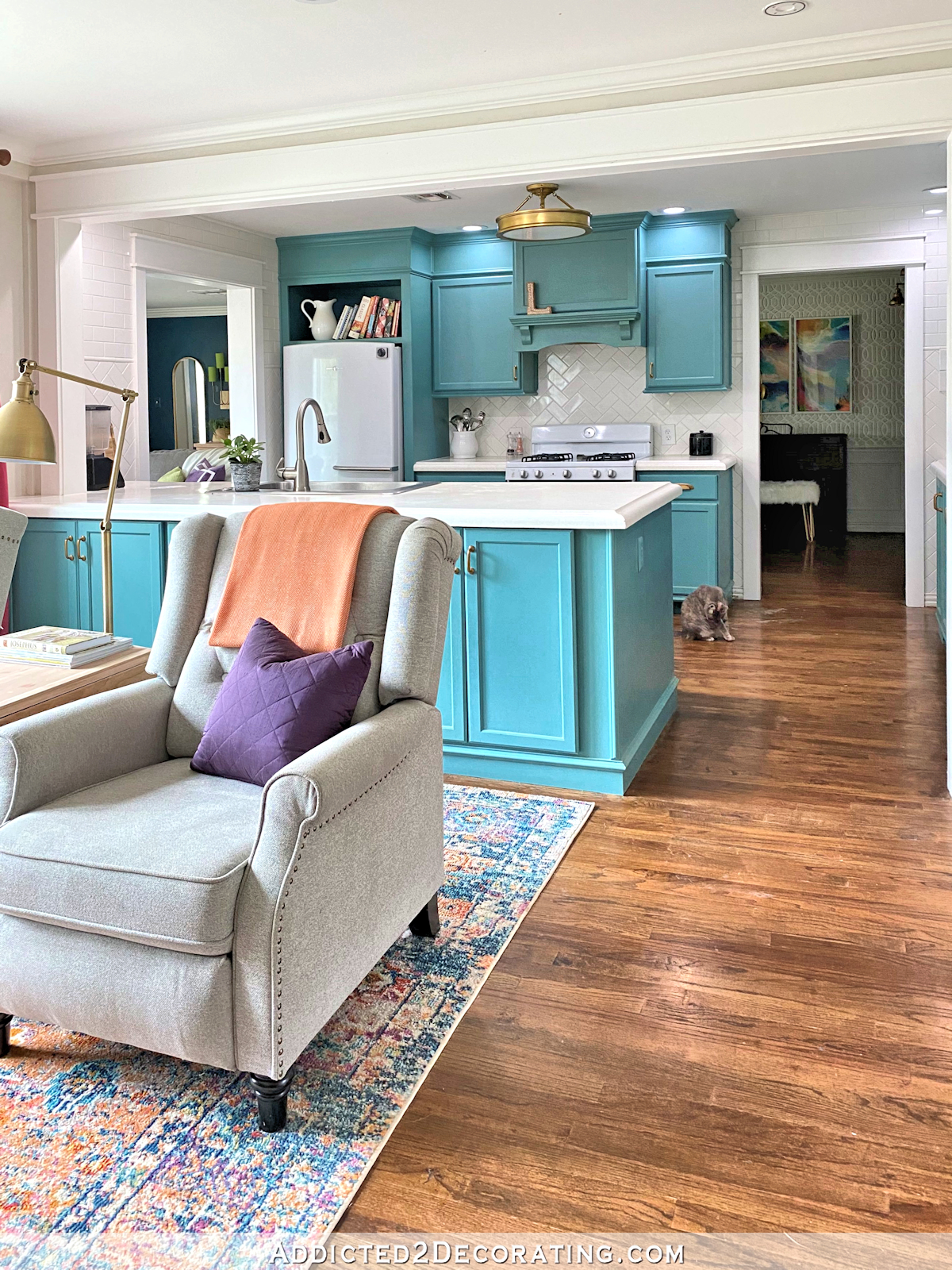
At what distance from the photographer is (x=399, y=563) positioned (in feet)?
8.20

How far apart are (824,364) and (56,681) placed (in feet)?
31.5

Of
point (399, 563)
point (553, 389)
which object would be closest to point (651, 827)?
point (399, 563)

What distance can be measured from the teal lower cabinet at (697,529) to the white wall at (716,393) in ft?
1.93

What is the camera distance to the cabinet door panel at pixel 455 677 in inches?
151

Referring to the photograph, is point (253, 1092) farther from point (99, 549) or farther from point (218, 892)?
point (99, 549)

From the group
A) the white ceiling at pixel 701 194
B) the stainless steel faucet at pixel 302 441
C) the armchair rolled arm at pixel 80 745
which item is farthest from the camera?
the white ceiling at pixel 701 194

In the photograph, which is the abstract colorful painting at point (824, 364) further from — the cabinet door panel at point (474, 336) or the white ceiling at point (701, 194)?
the cabinet door panel at point (474, 336)

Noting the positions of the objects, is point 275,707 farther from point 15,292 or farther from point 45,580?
point 15,292

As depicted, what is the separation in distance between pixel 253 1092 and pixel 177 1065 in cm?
19

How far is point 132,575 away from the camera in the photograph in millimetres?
4531

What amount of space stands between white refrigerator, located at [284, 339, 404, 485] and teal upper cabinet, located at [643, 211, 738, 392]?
1.68 m

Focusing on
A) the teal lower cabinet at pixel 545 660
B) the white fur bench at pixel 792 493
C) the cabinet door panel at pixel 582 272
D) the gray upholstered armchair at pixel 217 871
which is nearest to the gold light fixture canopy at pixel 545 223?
the teal lower cabinet at pixel 545 660

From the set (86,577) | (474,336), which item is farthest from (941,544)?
(86,577)

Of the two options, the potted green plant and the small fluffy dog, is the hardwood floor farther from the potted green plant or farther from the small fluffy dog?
the potted green plant
